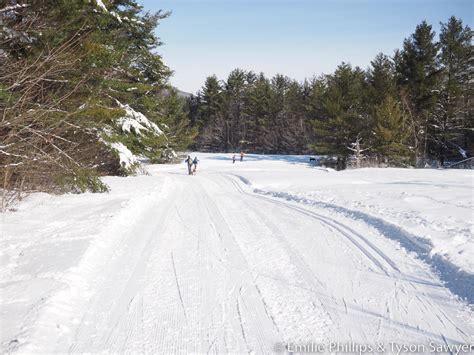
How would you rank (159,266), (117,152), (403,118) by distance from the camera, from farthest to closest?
(403,118) → (117,152) → (159,266)

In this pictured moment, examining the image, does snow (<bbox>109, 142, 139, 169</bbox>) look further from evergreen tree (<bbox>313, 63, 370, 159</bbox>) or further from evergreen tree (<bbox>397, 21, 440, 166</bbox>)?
evergreen tree (<bbox>397, 21, 440, 166</bbox>)

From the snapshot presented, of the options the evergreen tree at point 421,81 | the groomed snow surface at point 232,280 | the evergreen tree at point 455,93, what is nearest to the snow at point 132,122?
the groomed snow surface at point 232,280

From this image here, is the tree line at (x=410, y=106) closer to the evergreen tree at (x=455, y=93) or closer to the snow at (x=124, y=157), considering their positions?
the evergreen tree at (x=455, y=93)

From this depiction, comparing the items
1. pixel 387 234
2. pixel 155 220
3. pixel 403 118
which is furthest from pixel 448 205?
pixel 403 118

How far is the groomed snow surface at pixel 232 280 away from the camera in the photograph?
11.3 feet

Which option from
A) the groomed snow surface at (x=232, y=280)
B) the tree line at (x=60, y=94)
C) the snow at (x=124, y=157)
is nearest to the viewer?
the groomed snow surface at (x=232, y=280)

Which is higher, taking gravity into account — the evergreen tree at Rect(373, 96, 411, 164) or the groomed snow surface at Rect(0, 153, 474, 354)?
the evergreen tree at Rect(373, 96, 411, 164)

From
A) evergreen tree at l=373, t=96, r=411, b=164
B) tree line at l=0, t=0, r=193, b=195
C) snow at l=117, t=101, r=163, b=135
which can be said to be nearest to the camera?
tree line at l=0, t=0, r=193, b=195

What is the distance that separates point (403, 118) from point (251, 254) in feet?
91.0

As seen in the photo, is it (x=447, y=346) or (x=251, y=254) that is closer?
(x=447, y=346)

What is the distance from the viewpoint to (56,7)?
9.17 metres

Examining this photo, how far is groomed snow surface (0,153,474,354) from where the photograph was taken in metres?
3.46

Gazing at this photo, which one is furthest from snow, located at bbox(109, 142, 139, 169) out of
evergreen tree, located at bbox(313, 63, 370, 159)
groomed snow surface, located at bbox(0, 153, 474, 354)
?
evergreen tree, located at bbox(313, 63, 370, 159)

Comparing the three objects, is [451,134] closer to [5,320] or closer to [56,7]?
[56,7]
